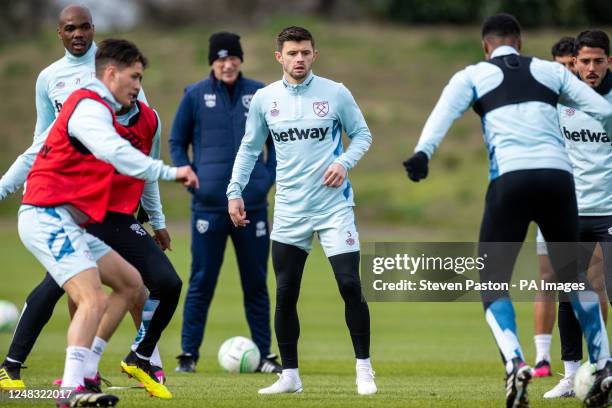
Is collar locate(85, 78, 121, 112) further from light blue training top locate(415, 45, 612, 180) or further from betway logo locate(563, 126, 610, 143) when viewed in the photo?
betway logo locate(563, 126, 610, 143)

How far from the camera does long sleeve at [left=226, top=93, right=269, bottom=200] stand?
8.80 metres

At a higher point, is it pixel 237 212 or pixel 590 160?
pixel 590 160

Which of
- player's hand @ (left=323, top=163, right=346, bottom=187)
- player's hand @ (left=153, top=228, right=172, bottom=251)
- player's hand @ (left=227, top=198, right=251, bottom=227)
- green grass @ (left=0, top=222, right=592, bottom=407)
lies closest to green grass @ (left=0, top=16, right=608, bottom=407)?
green grass @ (left=0, top=222, right=592, bottom=407)

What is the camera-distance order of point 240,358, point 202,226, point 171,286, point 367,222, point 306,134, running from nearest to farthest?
1. point 171,286
2. point 306,134
3. point 240,358
4. point 202,226
5. point 367,222

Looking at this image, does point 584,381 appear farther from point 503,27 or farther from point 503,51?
point 503,27

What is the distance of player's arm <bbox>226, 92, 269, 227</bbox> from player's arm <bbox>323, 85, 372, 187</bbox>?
62cm

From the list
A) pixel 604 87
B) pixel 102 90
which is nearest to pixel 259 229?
pixel 604 87

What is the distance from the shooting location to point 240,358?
10758 millimetres

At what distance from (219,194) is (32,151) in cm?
262

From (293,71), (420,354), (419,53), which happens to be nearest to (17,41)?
(419,53)

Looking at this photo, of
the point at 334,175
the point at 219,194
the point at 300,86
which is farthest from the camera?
the point at 219,194

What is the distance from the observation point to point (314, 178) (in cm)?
854

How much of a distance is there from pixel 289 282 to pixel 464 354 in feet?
18.4

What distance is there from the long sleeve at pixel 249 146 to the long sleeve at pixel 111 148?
1827mm
